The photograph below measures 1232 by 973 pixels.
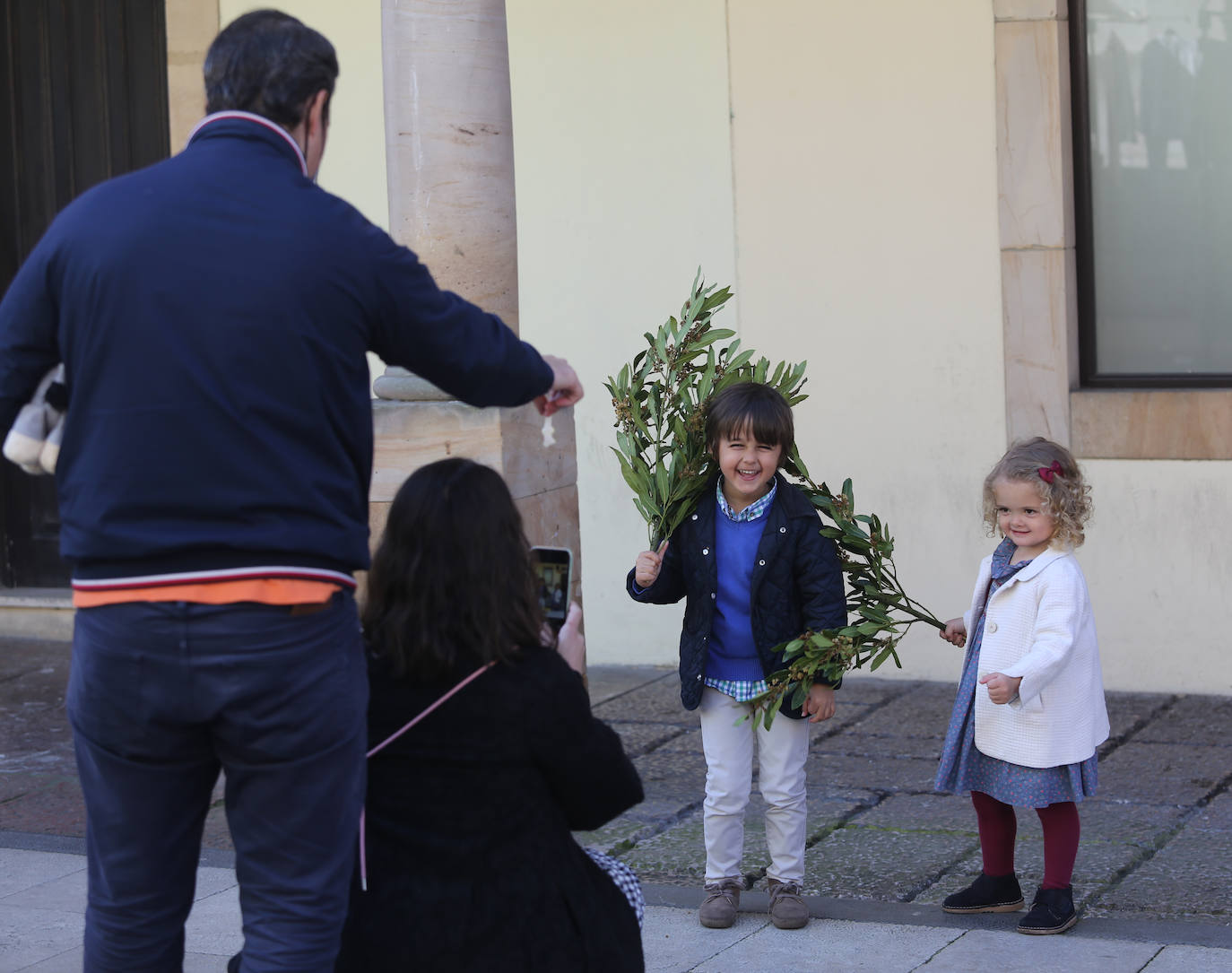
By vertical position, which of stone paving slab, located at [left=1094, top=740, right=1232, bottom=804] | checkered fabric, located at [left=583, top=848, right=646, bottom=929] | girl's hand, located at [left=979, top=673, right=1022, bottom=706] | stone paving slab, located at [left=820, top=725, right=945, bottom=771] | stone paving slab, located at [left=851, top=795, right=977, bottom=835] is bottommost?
stone paving slab, located at [left=851, top=795, right=977, bottom=835]

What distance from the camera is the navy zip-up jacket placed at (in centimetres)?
229

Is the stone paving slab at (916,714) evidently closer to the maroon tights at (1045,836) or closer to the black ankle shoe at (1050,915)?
the maroon tights at (1045,836)

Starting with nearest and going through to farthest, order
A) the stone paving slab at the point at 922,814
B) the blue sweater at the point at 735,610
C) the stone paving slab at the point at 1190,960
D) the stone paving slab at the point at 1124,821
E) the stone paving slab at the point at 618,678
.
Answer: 1. the stone paving slab at the point at 1190,960
2. the blue sweater at the point at 735,610
3. the stone paving slab at the point at 1124,821
4. the stone paving slab at the point at 922,814
5. the stone paving slab at the point at 618,678

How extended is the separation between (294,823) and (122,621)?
1.22 feet

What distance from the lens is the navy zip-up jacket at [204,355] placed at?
2.29 metres

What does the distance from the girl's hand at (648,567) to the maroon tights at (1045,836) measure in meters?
0.94

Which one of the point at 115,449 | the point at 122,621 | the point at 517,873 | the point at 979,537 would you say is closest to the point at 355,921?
the point at 517,873

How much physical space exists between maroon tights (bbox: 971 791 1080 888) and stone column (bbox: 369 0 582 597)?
1516mm

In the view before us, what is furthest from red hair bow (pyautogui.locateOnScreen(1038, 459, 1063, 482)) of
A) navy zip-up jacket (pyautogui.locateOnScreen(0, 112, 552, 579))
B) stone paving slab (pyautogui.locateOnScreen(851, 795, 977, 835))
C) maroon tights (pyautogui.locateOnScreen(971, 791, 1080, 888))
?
navy zip-up jacket (pyautogui.locateOnScreen(0, 112, 552, 579))

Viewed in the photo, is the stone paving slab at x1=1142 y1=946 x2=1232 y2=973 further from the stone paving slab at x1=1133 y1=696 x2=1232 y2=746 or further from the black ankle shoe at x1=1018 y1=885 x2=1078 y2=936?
the stone paving slab at x1=1133 y1=696 x2=1232 y2=746

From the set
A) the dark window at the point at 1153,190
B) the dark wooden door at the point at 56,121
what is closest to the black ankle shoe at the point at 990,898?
the dark window at the point at 1153,190

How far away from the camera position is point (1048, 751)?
153 inches

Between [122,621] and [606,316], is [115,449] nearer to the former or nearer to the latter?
[122,621]

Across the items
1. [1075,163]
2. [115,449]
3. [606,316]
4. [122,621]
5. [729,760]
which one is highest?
[1075,163]
